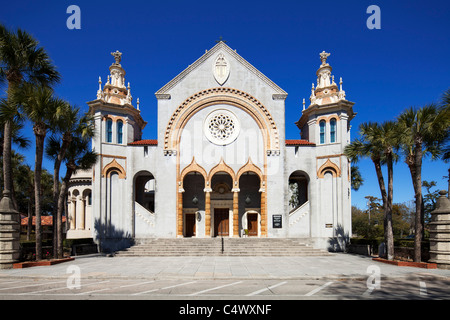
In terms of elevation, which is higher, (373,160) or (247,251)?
(373,160)

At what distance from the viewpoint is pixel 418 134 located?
57.8ft

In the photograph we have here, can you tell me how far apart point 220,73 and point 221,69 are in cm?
35

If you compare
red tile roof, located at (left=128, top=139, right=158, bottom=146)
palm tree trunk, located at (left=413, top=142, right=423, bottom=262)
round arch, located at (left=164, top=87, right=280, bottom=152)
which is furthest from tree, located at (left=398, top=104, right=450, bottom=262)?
red tile roof, located at (left=128, top=139, right=158, bottom=146)

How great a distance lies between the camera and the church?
26.8 metres

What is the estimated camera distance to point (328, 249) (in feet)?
86.6

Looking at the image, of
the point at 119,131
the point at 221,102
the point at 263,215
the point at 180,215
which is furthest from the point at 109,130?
the point at 263,215

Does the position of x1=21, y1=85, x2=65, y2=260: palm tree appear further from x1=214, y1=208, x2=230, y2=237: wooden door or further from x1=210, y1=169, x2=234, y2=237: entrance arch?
x1=214, y1=208, x2=230, y2=237: wooden door

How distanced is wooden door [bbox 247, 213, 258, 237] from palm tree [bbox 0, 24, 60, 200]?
704 inches

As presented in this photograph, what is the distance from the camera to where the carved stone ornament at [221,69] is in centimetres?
2844

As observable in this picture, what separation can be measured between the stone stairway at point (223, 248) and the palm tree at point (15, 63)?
961 centimetres

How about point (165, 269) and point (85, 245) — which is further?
point (85, 245)

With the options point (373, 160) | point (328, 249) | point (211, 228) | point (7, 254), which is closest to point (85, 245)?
point (7, 254)
